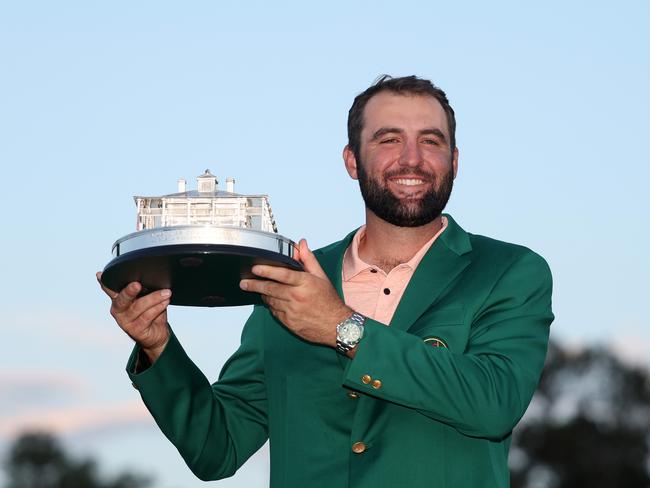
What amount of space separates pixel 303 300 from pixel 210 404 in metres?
1.97

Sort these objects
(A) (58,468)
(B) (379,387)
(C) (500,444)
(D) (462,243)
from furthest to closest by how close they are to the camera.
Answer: (A) (58,468), (D) (462,243), (C) (500,444), (B) (379,387)

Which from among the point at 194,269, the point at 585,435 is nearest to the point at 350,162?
the point at 194,269

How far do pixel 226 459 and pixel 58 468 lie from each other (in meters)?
96.9

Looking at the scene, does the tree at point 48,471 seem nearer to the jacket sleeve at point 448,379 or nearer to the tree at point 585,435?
the tree at point 585,435

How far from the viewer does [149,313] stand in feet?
28.7

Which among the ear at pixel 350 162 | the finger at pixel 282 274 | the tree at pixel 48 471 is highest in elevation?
the ear at pixel 350 162

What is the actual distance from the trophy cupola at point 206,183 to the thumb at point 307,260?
765 millimetres

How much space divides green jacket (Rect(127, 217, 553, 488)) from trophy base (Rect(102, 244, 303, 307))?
0.47 meters

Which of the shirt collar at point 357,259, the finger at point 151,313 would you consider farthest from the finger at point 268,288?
the shirt collar at point 357,259

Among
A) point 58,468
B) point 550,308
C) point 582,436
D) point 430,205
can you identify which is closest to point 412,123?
point 430,205

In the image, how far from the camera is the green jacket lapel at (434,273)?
29.8ft

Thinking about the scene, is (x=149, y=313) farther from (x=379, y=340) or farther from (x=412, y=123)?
(x=412, y=123)

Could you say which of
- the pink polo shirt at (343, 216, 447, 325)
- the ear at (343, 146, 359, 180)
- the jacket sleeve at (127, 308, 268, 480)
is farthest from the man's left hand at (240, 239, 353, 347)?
the ear at (343, 146, 359, 180)

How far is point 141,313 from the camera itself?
28.7 feet
